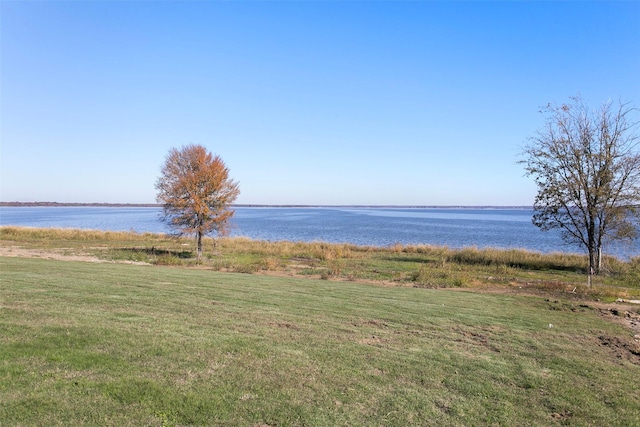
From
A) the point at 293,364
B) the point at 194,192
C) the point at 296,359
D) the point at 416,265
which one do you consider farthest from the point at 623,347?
the point at 194,192

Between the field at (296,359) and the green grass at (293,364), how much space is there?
25 millimetres

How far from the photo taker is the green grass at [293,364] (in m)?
4.72

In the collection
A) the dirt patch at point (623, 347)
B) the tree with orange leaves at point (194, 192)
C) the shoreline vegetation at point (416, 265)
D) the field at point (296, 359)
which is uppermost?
the tree with orange leaves at point (194, 192)

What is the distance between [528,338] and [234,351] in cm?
603

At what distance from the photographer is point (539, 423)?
4.98 m

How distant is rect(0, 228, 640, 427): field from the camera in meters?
4.76

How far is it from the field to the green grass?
0.02m

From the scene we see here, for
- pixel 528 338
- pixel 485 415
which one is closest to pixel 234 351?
pixel 485 415

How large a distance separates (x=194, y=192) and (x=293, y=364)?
26.1 meters

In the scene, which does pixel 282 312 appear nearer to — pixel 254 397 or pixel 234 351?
pixel 234 351

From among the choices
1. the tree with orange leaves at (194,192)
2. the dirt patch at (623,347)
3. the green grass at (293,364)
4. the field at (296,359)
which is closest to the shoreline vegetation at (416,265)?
the tree with orange leaves at (194,192)

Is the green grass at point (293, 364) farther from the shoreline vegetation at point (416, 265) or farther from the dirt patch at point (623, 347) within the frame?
the shoreline vegetation at point (416, 265)

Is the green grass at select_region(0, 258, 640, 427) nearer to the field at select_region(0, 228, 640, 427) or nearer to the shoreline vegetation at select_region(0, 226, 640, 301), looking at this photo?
the field at select_region(0, 228, 640, 427)

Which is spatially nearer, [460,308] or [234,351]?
[234,351]
